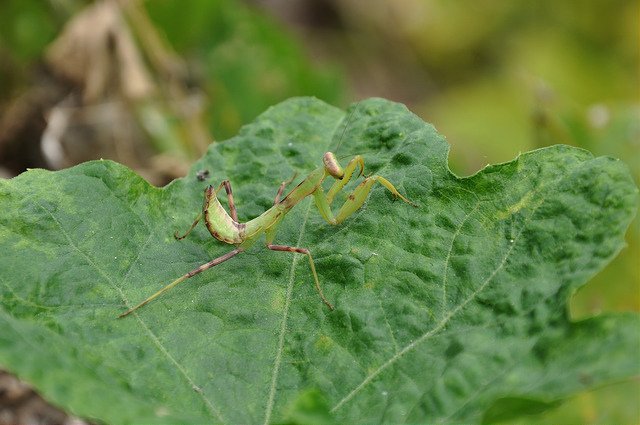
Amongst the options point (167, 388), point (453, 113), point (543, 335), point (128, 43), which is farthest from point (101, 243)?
point (453, 113)

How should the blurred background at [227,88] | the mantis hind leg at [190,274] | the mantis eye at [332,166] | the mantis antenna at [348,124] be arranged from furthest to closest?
the blurred background at [227,88] → the mantis antenna at [348,124] → the mantis eye at [332,166] → the mantis hind leg at [190,274]

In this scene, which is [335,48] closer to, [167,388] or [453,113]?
[453,113]

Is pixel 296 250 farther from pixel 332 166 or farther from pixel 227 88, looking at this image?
pixel 227 88

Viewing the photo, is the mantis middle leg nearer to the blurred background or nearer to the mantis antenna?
the mantis antenna

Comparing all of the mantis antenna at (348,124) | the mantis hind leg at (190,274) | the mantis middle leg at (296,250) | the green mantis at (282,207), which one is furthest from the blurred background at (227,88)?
the mantis antenna at (348,124)

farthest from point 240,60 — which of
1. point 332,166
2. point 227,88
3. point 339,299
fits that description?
point 339,299

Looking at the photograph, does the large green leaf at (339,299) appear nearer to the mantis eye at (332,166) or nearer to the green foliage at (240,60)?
the mantis eye at (332,166)

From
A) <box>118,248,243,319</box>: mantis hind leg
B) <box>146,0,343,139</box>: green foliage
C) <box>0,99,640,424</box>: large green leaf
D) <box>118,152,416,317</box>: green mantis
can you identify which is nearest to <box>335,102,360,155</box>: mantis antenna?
<box>118,152,416,317</box>: green mantis
